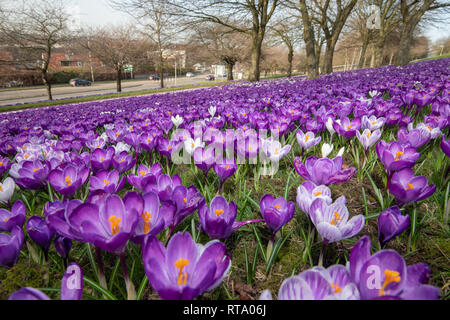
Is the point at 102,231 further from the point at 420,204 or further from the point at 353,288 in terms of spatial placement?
the point at 420,204

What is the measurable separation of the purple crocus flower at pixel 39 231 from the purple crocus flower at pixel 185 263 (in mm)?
513

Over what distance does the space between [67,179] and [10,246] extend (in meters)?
0.47

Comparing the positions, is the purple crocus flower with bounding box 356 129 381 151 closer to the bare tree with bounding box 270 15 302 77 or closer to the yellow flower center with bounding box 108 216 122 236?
the yellow flower center with bounding box 108 216 122 236

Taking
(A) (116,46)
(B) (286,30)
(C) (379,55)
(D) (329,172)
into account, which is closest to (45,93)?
(A) (116,46)

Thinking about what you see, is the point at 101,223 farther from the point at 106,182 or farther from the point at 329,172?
the point at 329,172

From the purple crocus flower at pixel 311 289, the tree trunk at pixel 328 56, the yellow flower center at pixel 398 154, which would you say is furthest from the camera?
the tree trunk at pixel 328 56

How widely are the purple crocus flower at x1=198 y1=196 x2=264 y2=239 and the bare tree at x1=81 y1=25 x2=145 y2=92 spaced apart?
25146mm

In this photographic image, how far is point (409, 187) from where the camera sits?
39.3 inches

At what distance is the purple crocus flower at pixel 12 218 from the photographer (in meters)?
0.94

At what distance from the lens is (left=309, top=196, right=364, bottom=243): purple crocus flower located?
0.83 m

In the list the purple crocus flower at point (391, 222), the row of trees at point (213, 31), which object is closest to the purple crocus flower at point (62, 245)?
the purple crocus flower at point (391, 222)

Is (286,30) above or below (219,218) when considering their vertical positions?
above

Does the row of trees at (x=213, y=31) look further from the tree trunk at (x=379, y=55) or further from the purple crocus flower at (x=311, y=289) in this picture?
the purple crocus flower at (x=311, y=289)

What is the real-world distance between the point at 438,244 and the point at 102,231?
4.42 feet
